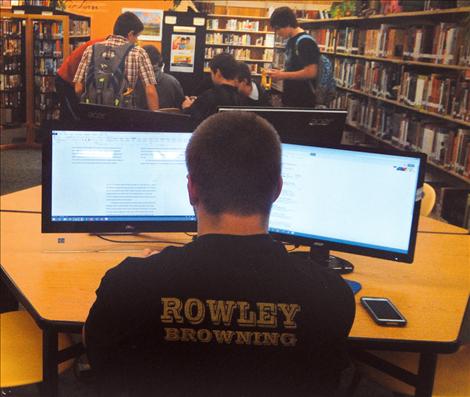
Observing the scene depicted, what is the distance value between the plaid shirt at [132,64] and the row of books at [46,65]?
3.29m

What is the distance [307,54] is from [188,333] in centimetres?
459

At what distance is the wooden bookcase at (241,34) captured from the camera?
40.6 ft

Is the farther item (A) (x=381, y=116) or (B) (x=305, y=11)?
(B) (x=305, y=11)

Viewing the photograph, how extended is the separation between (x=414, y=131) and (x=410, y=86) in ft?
1.24

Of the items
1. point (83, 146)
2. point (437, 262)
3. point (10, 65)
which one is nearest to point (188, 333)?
point (83, 146)

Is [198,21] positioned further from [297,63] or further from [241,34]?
[297,63]

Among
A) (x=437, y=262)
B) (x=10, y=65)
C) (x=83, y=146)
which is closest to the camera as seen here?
(x=83, y=146)

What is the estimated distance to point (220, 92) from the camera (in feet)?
13.8

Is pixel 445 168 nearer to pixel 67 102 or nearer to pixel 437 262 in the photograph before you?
pixel 437 262

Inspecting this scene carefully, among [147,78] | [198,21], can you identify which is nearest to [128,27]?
[147,78]

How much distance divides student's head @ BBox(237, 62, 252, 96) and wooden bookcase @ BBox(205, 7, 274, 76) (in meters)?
7.85

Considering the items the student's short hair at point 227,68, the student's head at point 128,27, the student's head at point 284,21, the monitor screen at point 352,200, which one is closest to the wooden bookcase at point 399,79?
the student's head at point 284,21

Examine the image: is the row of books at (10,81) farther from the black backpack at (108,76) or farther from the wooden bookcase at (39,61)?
the black backpack at (108,76)

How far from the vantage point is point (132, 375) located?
3.89ft
